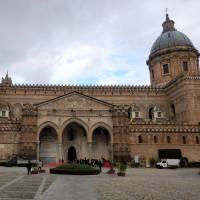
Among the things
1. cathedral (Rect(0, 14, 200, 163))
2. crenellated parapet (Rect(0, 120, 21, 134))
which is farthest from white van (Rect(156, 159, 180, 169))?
crenellated parapet (Rect(0, 120, 21, 134))

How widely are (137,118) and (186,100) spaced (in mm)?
7798

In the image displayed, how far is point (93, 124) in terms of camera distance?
4153 cm

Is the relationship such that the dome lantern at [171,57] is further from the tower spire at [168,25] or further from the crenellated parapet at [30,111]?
the crenellated parapet at [30,111]

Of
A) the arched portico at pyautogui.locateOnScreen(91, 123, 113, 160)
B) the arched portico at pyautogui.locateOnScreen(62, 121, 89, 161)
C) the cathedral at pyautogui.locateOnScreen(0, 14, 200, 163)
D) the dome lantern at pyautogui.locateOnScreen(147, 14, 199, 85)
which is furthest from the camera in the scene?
the dome lantern at pyautogui.locateOnScreen(147, 14, 199, 85)

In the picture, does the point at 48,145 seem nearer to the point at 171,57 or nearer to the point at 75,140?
the point at 75,140

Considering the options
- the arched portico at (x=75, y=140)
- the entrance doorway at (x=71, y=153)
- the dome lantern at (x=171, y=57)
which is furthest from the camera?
the dome lantern at (x=171, y=57)

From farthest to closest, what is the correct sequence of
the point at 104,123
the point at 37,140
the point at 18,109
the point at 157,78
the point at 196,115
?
the point at 157,78 < the point at 18,109 < the point at 196,115 < the point at 104,123 < the point at 37,140

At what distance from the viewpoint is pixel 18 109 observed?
4888 centimetres

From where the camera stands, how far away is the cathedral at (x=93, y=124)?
40.1 metres

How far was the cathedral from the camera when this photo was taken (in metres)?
40.1

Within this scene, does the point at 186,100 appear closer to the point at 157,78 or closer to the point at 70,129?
the point at 157,78

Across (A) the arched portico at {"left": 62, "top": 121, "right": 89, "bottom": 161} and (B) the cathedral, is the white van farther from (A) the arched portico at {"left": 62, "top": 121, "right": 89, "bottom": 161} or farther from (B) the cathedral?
(A) the arched portico at {"left": 62, "top": 121, "right": 89, "bottom": 161}

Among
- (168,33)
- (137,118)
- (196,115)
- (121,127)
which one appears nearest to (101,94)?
(137,118)

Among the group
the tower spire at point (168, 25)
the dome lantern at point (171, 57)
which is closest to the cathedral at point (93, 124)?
Result: the dome lantern at point (171, 57)
